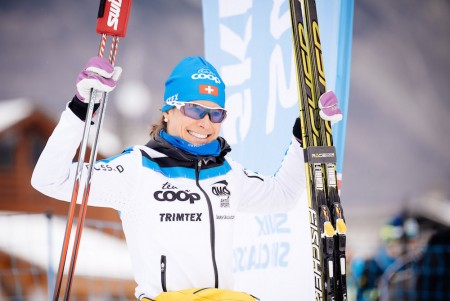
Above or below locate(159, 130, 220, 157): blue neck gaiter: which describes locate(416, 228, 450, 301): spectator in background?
below

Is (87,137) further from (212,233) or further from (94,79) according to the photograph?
(212,233)

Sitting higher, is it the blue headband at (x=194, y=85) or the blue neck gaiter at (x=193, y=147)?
the blue headband at (x=194, y=85)

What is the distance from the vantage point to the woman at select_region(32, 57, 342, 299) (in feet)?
5.15

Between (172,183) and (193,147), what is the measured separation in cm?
13

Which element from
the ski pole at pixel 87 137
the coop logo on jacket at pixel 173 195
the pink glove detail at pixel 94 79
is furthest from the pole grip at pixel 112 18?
the coop logo on jacket at pixel 173 195

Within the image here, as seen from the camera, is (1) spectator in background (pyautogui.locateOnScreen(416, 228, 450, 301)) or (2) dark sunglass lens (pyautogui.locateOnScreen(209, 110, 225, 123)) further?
(1) spectator in background (pyautogui.locateOnScreen(416, 228, 450, 301))

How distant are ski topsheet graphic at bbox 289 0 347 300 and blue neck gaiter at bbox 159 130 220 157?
11.7 inches

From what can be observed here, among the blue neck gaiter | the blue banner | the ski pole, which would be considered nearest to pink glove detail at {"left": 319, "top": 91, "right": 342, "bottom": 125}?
the blue banner

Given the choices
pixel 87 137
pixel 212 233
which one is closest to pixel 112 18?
pixel 87 137

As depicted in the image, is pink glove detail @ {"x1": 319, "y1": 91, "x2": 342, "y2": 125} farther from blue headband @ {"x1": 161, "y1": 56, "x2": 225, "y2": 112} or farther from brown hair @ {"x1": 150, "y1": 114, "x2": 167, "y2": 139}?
brown hair @ {"x1": 150, "y1": 114, "x2": 167, "y2": 139}

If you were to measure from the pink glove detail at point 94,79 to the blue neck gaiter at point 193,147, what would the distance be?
0.29 metres

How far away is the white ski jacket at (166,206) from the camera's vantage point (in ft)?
5.43

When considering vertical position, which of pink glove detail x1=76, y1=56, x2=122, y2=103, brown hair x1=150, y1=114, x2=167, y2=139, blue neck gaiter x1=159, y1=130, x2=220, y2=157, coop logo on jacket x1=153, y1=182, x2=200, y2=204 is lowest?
coop logo on jacket x1=153, y1=182, x2=200, y2=204

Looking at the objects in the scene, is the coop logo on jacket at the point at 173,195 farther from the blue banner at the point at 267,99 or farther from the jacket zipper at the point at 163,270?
the blue banner at the point at 267,99
